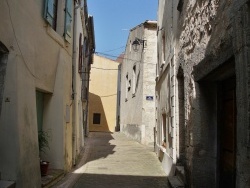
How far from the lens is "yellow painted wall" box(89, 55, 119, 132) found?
30.8 m

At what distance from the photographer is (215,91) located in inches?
232

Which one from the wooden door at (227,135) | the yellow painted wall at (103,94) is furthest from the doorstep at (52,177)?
the yellow painted wall at (103,94)

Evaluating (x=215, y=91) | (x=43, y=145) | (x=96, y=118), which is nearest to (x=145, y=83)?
(x=43, y=145)

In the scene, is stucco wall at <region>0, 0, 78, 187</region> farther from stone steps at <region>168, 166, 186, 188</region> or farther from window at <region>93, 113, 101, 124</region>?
window at <region>93, 113, 101, 124</region>

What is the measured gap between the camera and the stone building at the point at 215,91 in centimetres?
355

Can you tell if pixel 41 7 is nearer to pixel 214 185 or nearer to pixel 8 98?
pixel 8 98

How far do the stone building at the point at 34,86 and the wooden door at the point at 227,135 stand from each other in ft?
10.6

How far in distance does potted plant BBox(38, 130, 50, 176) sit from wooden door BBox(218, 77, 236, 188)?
3.62 m

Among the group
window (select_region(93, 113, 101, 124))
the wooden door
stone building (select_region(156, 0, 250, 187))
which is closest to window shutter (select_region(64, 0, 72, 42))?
stone building (select_region(156, 0, 250, 187))

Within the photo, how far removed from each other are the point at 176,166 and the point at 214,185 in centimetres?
192

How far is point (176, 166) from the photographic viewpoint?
7.65 meters

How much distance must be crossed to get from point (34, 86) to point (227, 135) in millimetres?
3602

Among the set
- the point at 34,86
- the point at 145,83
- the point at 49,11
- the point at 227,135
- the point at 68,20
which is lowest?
the point at 227,135

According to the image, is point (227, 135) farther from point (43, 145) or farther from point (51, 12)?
point (51, 12)
